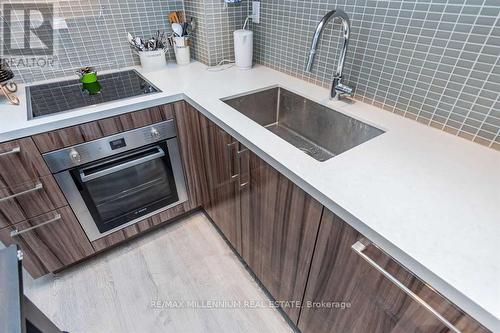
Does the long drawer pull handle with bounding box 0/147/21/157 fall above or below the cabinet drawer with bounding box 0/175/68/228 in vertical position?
above

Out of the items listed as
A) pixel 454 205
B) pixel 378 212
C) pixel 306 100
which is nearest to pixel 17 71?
pixel 306 100

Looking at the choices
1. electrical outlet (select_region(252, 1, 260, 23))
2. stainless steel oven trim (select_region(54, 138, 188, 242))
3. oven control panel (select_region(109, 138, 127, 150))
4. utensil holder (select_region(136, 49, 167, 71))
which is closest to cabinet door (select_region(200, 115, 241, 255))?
stainless steel oven trim (select_region(54, 138, 188, 242))

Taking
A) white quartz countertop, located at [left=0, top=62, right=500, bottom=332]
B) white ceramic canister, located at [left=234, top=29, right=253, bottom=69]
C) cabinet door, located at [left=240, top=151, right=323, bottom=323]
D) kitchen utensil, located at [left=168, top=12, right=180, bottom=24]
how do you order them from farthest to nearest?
1. kitchen utensil, located at [left=168, top=12, right=180, bottom=24]
2. white ceramic canister, located at [left=234, top=29, right=253, bottom=69]
3. cabinet door, located at [left=240, top=151, right=323, bottom=323]
4. white quartz countertop, located at [left=0, top=62, right=500, bottom=332]

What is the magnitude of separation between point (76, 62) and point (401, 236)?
1786 mm

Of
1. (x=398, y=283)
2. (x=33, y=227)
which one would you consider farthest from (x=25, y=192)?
(x=398, y=283)

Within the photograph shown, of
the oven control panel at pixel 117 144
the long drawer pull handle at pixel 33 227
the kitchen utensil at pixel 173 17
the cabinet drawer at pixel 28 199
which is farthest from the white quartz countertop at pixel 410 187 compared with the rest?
the kitchen utensil at pixel 173 17

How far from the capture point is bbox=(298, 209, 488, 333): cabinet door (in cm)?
54

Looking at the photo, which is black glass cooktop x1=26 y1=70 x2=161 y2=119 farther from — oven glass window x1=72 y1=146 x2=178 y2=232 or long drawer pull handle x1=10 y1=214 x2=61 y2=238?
long drawer pull handle x1=10 y1=214 x2=61 y2=238

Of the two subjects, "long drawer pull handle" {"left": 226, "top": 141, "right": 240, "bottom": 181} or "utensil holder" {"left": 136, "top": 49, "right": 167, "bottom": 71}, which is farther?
"utensil holder" {"left": 136, "top": 49, "right": 167, "bottom": 71}

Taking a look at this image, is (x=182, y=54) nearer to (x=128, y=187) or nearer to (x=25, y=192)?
(x=128, y=187)

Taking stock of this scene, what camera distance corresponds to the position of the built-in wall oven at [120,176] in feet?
3.85

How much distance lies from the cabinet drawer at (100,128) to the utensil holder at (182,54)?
1.74 feet

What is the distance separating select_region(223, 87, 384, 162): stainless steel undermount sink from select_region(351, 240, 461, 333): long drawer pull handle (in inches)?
20.8

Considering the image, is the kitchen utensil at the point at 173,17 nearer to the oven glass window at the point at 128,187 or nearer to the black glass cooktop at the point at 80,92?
the black glass cooktop at the point at 80,92
